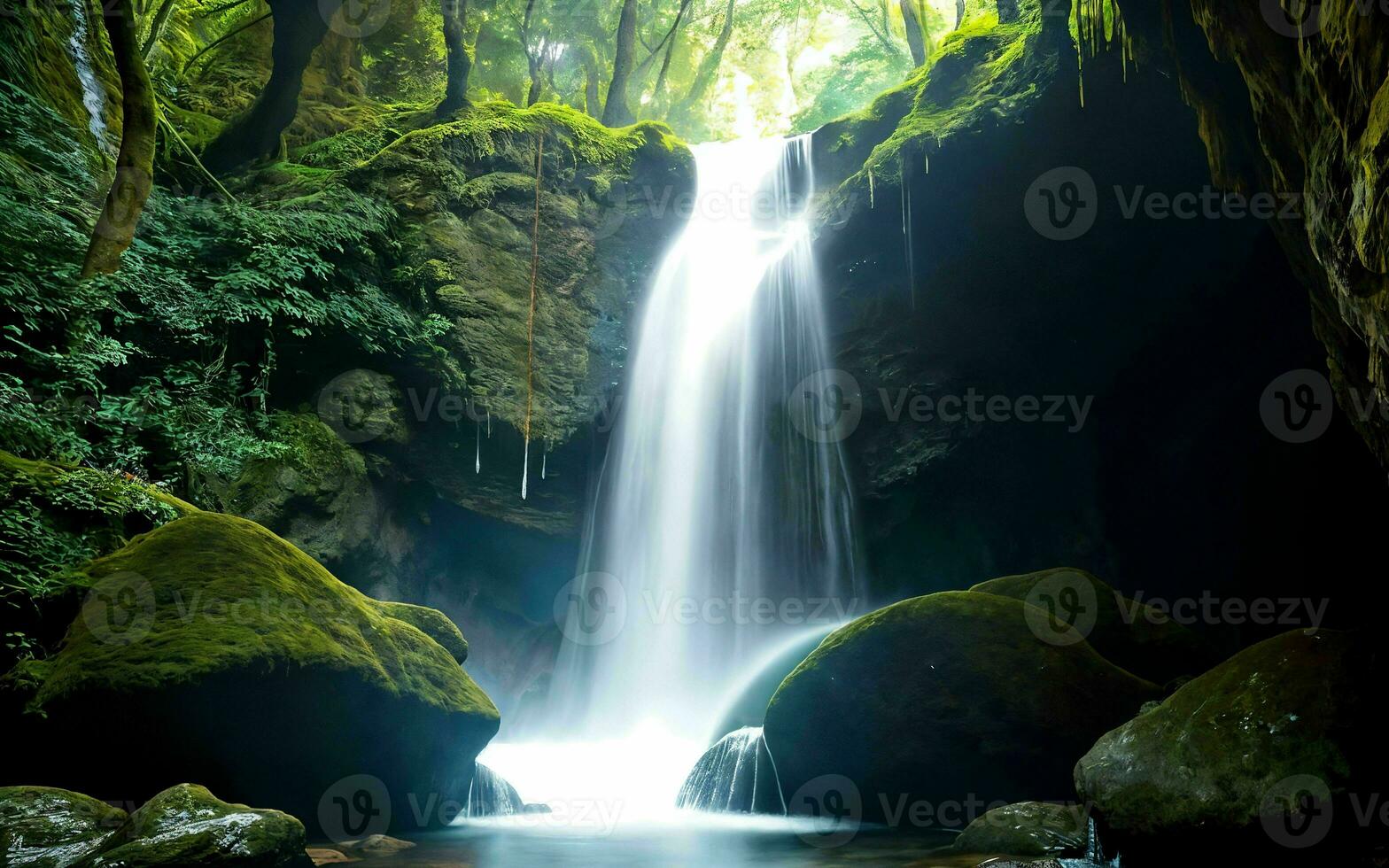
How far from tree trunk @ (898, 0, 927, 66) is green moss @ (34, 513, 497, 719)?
51.1 feet

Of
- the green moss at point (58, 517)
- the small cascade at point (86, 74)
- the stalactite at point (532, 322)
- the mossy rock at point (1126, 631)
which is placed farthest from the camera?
the stalactite at point (532, 322)

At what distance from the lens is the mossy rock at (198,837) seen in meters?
3.98

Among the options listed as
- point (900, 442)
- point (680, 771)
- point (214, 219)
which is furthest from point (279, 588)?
point (900, 442)

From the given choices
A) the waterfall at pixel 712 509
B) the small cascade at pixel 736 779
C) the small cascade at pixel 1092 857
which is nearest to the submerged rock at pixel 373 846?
the small cascade at pixel 736 779

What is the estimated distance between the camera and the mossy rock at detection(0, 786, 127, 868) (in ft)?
13.0

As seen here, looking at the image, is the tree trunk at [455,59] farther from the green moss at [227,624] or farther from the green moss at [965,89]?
the green moss at [227,624]

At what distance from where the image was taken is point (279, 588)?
5777 millimetres

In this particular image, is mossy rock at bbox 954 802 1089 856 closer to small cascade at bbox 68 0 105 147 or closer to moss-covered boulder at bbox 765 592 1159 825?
moss-covered boulder at bbox 765 592 1159 825

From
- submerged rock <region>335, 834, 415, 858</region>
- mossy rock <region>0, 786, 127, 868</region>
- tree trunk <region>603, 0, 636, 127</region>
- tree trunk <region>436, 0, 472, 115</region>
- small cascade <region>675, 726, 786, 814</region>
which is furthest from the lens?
tree trunk <region>603, 0, 636, 127</region>

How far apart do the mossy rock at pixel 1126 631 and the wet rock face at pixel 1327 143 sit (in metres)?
3.29

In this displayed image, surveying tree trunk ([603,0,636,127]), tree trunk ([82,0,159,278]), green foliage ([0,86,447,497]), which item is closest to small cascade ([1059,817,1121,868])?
green foliage ([0,86,447,497])

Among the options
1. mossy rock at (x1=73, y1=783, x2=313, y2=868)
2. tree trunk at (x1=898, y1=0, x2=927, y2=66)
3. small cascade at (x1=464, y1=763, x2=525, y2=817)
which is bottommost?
small cascade at (x1=464, y1=763, x2=525, y2=817)

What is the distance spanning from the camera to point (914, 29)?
56.2 feet

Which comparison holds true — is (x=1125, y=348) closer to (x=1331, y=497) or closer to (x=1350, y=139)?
(x=1331, y=497)
